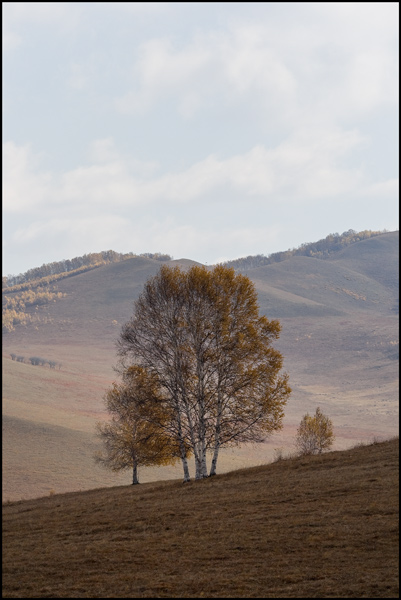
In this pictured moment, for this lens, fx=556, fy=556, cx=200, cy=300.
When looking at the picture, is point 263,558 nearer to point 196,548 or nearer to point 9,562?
point 196,548

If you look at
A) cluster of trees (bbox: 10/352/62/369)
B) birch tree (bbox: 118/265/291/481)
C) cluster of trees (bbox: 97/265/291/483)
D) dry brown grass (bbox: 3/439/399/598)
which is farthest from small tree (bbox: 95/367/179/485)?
cluster of trees (bbox: 10/352/62/369)

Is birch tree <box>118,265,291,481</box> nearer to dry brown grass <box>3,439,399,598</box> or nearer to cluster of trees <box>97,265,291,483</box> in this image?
cluster of trees <box>97,265,291,483</box>

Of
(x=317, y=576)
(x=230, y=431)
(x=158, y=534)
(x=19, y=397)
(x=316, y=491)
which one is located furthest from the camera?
(x=19, y=397)

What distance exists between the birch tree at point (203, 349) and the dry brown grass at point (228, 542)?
6.29 meters

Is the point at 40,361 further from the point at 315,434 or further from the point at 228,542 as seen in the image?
the point at 228,542

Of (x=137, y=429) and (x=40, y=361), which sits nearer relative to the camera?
(x=137, y=429)

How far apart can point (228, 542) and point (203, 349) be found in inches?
660

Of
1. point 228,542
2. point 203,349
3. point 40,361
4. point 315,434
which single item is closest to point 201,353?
point 203,349

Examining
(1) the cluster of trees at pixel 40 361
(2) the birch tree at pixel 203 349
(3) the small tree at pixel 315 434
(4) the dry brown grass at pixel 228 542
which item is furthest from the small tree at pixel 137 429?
(1) the cluster of trees at pixel 40 361

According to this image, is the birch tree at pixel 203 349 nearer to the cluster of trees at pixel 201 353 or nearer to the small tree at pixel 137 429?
the cluster of trees at pixel 201 353

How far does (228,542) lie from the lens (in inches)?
659

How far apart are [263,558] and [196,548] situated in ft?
7.84

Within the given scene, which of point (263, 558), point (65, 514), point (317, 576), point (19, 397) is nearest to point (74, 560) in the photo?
point (263, 558)

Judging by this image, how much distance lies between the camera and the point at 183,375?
1294 inches
